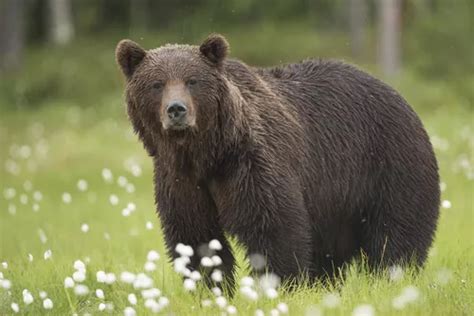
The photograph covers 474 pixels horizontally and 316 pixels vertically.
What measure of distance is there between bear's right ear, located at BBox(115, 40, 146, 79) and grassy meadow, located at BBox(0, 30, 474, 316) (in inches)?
47.1

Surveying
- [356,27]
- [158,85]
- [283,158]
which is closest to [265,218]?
[283,158]

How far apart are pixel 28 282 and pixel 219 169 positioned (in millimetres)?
1438

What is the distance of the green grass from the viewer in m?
5.51

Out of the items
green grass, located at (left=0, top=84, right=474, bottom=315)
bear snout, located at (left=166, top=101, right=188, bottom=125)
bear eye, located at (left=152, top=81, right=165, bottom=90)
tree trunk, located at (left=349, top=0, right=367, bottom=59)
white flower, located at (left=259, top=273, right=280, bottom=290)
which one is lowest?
tree trunk, located at (left=349, top=0, right=367, bottom=59)

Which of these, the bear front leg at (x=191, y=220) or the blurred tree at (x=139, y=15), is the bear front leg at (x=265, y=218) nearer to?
the bear front leg at (x=191, y=220)

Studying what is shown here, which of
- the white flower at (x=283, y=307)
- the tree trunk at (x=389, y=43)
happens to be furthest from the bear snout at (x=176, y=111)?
the tree trunk at (x=389, y=43)

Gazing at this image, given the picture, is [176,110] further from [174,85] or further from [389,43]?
[389,43]

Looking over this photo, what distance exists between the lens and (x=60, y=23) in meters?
34.9

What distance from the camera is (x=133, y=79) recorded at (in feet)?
20.0

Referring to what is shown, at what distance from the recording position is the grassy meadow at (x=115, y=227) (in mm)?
5414

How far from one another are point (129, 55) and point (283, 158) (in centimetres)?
113

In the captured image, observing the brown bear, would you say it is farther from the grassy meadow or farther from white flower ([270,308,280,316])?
white flower ([270,308,280,316])

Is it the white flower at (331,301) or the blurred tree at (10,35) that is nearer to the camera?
the white flower at (331,301)

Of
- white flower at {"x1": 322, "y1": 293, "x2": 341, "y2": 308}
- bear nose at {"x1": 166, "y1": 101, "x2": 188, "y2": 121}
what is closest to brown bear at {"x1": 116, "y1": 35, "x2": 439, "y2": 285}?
bear nose at {"x1": 166, "y1": 101, "x2": 188, "y2": 121}
